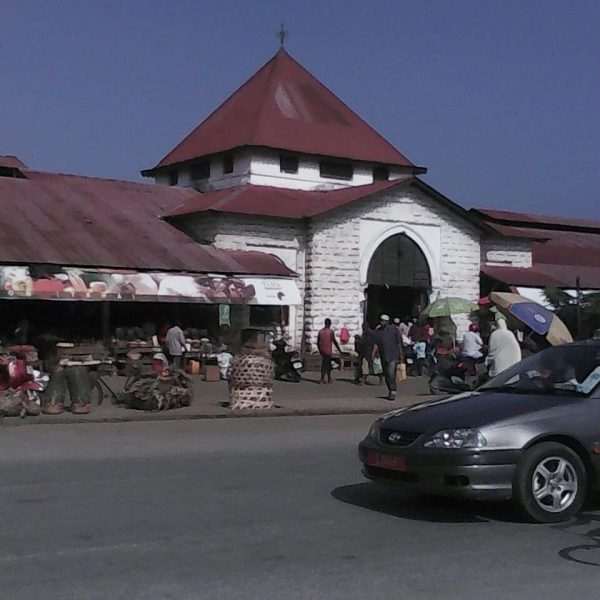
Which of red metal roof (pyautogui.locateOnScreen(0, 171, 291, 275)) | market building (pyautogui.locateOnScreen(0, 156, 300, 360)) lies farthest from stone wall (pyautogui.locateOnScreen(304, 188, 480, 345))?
red metal roof (pyautogui.locateOnScreen(0, 171, 291, 275))

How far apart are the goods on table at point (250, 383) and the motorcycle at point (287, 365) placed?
6.79 meters

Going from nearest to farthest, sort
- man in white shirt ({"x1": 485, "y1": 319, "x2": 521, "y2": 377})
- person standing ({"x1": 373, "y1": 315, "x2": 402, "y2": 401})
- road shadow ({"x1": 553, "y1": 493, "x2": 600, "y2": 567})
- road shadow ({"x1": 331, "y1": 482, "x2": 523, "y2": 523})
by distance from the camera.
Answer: road shadow ({"x1": 553, "y1": 493, "x2": 600, "y2": 567}) < road shadow ({"x1": 331, "y1": 482, "x2": 523, "y2": 523}) < man in white shirt ({"x1": 485, "y1": 319, "x2": 521, "y2": 377}) < person standing ({"x1": 373, "y1": 315, "x2": 402, "y2": 401})

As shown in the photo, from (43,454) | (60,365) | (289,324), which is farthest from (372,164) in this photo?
(43,454)

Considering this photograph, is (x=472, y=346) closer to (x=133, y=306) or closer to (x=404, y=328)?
(x=404, y=328)

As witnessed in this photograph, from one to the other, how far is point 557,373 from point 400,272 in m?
23.1

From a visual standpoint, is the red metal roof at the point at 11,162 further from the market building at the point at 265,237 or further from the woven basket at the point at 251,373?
the woven basket at the point at 251,373

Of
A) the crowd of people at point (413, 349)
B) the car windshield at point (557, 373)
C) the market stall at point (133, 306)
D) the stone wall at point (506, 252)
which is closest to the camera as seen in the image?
the car windshield at point (557, 373)

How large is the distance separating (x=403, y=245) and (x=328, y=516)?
24.3 metres

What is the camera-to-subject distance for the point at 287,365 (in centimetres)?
2512

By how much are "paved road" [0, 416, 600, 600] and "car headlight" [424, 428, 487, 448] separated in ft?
2.11

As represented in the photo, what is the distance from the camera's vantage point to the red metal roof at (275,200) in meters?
29.4

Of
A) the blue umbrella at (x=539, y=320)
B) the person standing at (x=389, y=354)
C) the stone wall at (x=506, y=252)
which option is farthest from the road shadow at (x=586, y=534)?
the stone wall at (x=506, y=252)

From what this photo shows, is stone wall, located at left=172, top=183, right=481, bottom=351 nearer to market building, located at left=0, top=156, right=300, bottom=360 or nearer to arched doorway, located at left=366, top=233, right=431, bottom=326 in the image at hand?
arched doorway, located at left=366, top=233, right=431, bottom=326

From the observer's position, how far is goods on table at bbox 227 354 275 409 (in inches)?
709
